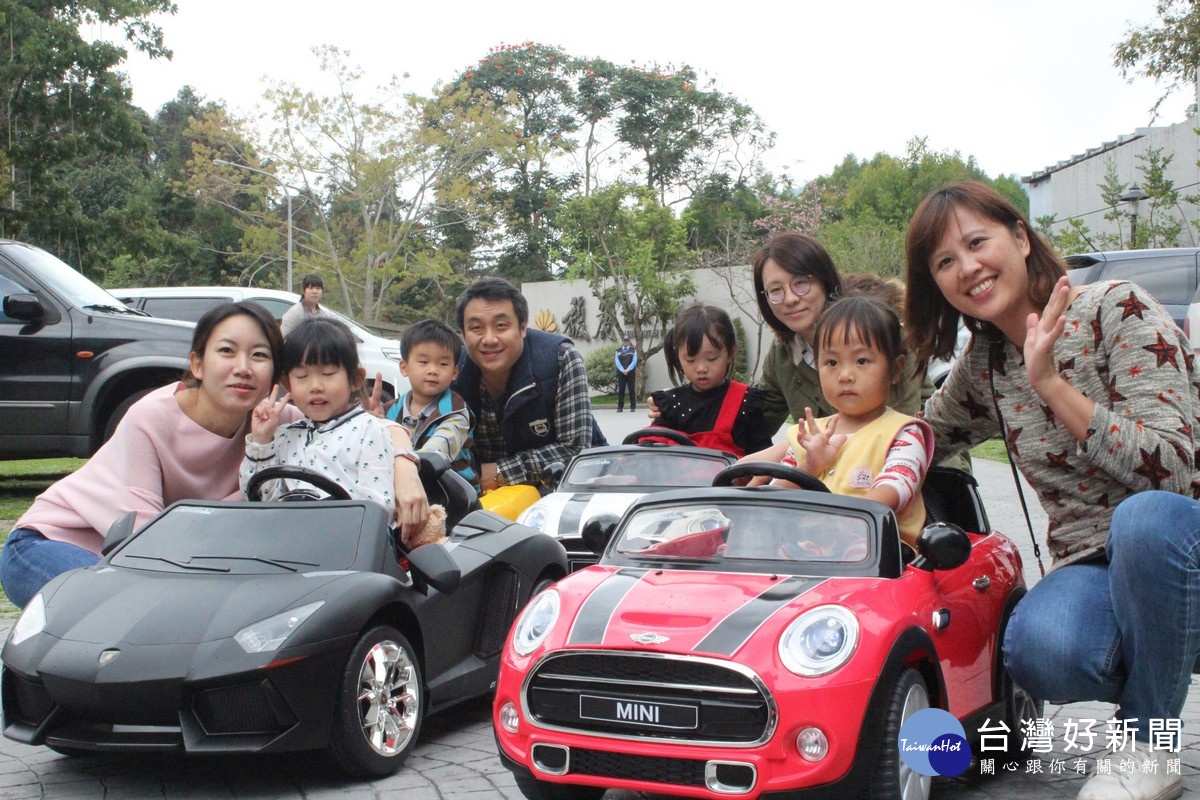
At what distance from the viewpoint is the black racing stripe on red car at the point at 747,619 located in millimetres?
3355

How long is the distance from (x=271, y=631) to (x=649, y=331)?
39391 millimetres

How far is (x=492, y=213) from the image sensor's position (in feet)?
140

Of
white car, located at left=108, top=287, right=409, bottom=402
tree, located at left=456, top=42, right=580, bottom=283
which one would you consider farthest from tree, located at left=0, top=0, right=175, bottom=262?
tree, located at left=456, top=42, right=580, bottom=283

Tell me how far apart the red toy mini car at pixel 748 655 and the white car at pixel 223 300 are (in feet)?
39.1

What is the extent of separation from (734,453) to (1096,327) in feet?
10.4

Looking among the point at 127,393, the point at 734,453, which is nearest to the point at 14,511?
the point at 127,393

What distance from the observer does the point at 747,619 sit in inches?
136

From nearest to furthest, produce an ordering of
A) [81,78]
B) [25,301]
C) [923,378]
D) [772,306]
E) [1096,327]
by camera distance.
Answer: [1096,327] → [923,378] → [772,306] → [25,301] → [81,78]

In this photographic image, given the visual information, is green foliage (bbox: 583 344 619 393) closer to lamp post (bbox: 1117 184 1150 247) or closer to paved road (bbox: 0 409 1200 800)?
lamp post (bbox: 1117 184 1150 247)

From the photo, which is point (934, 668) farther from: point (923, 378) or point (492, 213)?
point (492, 213)

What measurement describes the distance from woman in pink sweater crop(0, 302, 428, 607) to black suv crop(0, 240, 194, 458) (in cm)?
644

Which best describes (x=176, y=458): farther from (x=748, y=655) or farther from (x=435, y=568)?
(x=748, y=655)

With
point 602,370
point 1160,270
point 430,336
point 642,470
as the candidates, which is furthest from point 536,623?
point 602,370

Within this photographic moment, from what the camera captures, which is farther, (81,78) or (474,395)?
(81,78)
